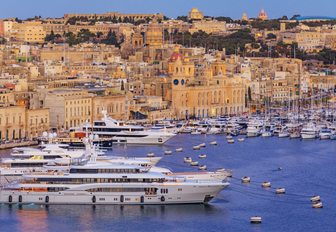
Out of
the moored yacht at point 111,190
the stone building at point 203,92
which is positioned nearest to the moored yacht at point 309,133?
Answer: the stone building at point 203,92

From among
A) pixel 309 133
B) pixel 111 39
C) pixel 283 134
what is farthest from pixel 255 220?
pixel 111 39

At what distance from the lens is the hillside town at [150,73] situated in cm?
3775

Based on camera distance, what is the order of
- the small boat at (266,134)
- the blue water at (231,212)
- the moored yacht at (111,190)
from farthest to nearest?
the small boat at (266,134) < the moored yacht at (111,190) < the blue water at (231,212)

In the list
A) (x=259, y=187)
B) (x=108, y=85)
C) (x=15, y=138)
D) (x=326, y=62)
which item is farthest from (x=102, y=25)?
(x=259, y=187)

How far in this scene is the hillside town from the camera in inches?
1486

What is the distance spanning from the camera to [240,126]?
127 feet

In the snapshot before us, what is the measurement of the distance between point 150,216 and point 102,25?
45.8 metres

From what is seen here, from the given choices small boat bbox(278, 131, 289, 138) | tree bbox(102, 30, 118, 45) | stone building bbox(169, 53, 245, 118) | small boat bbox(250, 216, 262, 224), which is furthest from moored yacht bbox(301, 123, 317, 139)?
tree bbox(102, 30, 118, 45)

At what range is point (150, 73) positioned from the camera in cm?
4750

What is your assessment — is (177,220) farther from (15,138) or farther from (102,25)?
(102,25)

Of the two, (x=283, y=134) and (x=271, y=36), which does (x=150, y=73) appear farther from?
(x=271, y=36)

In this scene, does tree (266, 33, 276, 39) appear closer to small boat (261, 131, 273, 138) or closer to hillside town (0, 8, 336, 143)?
hillside town (0, 8, 336, 143)

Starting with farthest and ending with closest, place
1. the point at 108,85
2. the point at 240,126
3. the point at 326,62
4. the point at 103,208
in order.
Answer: the point at 326,62
the point at 108,85
the point at 240,126
the point at 103,208

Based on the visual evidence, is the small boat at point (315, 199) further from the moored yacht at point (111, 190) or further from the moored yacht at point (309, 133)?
the moored yacht at point (309, 133)
